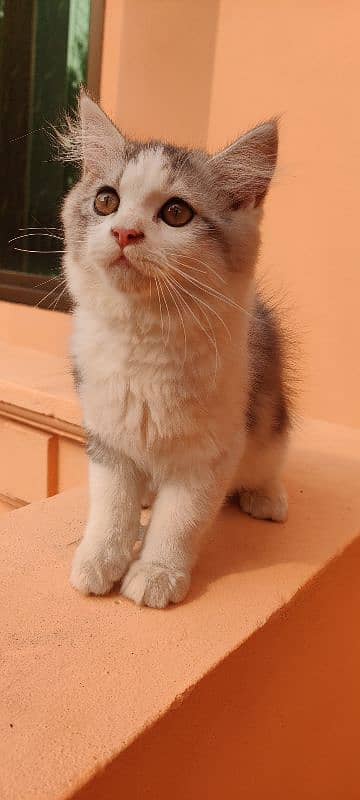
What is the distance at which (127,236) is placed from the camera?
580 millimetres

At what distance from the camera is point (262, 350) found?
835 millimetres

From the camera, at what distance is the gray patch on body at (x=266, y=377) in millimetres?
805

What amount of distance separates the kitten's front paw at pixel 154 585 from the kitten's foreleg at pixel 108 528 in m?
0.02

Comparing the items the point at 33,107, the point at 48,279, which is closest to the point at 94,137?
the point at 48,279

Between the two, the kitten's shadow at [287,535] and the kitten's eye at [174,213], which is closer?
the kitten's eye at [174,213]

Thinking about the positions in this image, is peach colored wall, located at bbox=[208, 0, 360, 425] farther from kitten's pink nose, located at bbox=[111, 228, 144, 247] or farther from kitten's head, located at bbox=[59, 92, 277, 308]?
kitten's pink nose, located at bbox=[111, 228, 144, 247]

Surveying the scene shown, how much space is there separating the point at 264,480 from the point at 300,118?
0.75 metres

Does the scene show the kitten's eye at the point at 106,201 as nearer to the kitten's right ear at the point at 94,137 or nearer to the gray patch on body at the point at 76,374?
the kitten's right ear at the point at 94,137

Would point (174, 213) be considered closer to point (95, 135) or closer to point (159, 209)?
point (159, 209)

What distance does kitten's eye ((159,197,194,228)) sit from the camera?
0.62 meters

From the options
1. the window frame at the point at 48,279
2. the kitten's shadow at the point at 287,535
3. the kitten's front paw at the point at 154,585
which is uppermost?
the window frame at the point at 48,279

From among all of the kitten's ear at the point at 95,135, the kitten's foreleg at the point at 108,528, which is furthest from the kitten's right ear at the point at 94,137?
the kitten's foreleg at the point at 108,528

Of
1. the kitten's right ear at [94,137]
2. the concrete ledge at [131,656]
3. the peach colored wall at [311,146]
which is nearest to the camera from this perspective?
the concrete ledge at [131,656]

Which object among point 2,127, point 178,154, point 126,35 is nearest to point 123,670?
point 178,154
